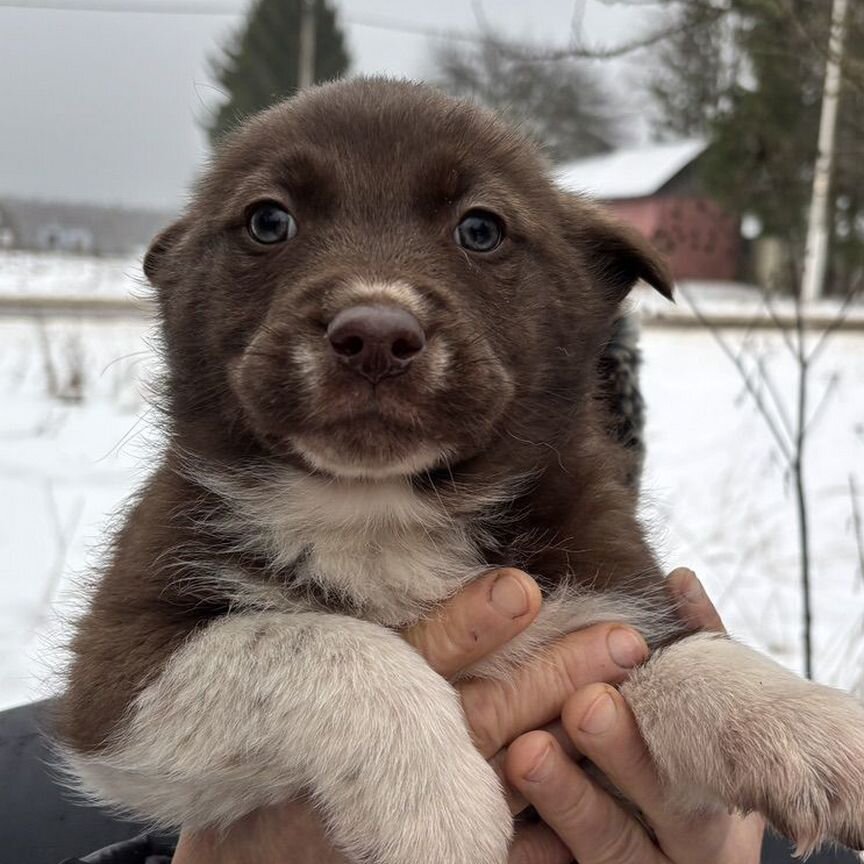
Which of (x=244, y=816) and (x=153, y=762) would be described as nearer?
(x=153, y=762)

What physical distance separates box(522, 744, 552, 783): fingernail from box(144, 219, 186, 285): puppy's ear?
5.35 ft

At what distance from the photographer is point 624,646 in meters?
2.07

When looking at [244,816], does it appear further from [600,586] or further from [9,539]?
[9,539]

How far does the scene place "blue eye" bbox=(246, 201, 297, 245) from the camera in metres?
2.18

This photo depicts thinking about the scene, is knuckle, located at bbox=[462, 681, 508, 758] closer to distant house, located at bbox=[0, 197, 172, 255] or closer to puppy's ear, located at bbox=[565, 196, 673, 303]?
puppy's ear, located at bbox=[565, 196, 673, 303]

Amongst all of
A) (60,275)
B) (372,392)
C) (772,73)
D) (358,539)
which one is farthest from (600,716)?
(60,275)

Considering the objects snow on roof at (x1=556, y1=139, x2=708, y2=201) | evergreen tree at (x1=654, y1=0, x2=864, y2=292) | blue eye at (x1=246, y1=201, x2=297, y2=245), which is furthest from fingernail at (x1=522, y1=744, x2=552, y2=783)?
snow on roof at (x1=556, y1=139, x2=708, y2=201)

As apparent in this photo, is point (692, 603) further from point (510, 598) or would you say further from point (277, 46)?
point (277, 46)

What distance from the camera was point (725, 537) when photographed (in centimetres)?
649

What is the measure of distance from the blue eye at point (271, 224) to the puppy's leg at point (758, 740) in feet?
4.21

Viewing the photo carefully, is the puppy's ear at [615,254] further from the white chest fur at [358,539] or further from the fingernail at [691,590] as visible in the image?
the white chest fur at [358,539]

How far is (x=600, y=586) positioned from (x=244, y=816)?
0.96 m

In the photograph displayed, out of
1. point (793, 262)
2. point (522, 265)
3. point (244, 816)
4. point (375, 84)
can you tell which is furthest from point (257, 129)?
point (793, 262)

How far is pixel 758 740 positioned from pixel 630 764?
0.29 metres
